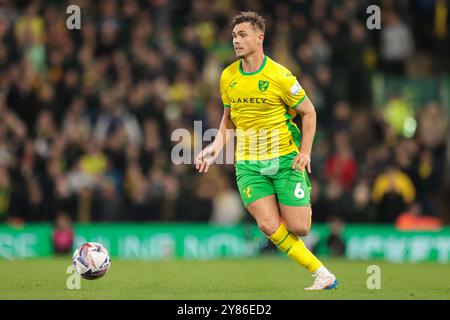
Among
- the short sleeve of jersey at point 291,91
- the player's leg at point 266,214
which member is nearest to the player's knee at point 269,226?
the player's leg at point 266,214

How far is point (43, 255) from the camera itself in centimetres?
1745

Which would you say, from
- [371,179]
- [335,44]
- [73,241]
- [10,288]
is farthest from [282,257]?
[10,288]

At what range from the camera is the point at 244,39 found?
389 inches

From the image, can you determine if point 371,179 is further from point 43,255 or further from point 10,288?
point 10,288

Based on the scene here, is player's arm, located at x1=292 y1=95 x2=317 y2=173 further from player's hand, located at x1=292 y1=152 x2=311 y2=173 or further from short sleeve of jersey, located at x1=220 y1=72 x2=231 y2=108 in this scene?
short sleeve of jersey, located at x1=220 y1=72 x2=231 y2=108

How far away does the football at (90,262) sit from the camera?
33.7ft

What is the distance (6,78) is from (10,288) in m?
9.63

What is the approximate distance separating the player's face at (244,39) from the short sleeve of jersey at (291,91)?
1.39ft

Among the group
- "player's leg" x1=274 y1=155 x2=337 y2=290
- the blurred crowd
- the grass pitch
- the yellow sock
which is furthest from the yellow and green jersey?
the blurred crowd

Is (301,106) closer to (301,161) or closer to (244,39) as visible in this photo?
(301,161)

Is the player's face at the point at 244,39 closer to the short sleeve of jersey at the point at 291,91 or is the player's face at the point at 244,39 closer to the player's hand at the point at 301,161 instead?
the short sleeve of jersey at the point at 291,91

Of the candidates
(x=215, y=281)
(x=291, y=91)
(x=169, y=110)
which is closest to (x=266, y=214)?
(x=291, y=91)

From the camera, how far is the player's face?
986 centimetres

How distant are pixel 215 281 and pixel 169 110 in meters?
8.01
